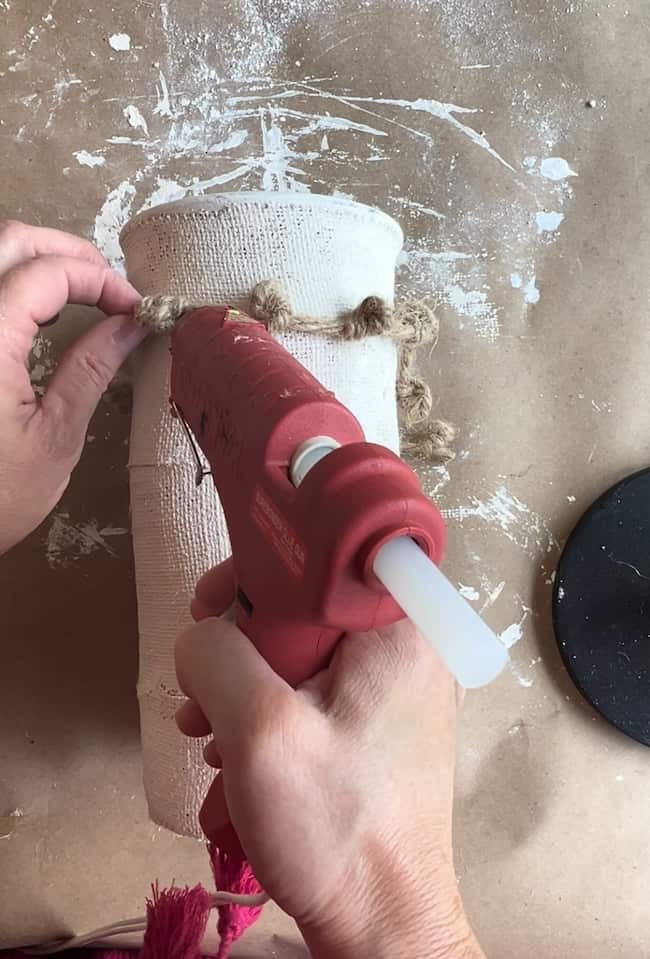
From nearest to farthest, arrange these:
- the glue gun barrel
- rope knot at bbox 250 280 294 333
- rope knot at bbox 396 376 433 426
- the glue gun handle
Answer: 1. the glue gun barrel
2. the glue gun handle
3. rope knot at bbox 250 280 294 333
4. rope knot at bbox 396 376 433 426

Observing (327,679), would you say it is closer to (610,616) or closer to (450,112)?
(610,616)

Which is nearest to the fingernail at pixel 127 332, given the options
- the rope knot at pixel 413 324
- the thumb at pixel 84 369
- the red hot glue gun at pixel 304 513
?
the thumb at pixel 84 369

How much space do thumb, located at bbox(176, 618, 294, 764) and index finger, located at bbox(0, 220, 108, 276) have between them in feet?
1.14

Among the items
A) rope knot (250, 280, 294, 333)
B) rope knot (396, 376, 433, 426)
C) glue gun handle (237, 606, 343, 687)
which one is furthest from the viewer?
rope knot (396, 376, 433, 426)

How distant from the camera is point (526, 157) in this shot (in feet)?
2.78

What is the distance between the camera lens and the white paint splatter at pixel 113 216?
810mm

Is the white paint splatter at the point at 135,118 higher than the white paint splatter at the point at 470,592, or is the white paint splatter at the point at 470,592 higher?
the white paint splatter at the point at 135,118

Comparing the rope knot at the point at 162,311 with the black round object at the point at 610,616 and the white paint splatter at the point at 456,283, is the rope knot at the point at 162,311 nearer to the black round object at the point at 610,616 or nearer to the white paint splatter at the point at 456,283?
the white paint splatter at the point at 456,283

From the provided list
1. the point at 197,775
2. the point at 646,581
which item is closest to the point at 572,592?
the point at 646,581

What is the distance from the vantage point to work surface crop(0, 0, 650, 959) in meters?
0.81

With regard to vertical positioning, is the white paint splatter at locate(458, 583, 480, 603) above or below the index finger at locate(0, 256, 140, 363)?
→ below

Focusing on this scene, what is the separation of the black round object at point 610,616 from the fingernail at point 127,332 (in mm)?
462

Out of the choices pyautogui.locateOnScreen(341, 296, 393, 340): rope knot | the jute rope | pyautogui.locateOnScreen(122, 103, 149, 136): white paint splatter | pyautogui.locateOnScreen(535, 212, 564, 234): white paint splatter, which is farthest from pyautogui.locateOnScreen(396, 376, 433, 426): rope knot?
pyautogui.locateOnScreen(122, 103, 149, 136): white paint splatter

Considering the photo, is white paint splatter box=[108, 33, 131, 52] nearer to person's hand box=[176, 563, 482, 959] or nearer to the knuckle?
the knuckle
